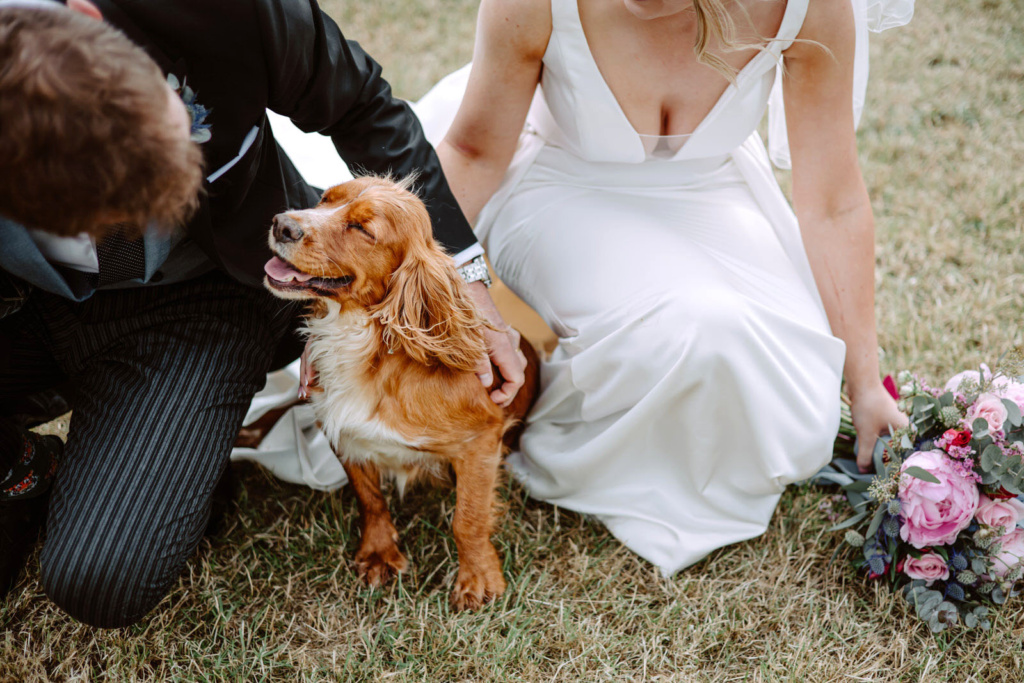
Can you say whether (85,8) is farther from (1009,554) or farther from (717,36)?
(1009,554)

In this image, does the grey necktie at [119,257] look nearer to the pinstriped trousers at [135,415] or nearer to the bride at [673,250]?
the pinstriped trousers at [135,415]

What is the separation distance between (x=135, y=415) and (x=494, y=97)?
4.54ft

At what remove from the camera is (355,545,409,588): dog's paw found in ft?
7.50

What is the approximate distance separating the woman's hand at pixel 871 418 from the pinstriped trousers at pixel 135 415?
192cm

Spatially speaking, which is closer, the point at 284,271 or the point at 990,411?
the point at 284,271

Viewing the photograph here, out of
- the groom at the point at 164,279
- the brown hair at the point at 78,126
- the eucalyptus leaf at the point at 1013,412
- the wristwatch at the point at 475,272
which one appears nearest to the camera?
the brown hair at the point at 78,126

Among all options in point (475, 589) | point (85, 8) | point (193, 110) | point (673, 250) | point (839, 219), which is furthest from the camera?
point (839, 219)

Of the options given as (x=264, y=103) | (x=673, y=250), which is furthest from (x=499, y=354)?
(x=264, y=103)

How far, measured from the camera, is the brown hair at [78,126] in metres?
1.19

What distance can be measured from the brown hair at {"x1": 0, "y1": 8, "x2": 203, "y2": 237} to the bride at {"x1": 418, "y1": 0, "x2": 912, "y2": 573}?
1.21m

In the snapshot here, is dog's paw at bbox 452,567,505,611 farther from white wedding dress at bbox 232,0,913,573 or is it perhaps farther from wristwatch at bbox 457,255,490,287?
wristwatch at bbox 457,255,490,287

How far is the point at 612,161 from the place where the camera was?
2479 millimetres

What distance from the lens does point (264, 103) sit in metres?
1.84

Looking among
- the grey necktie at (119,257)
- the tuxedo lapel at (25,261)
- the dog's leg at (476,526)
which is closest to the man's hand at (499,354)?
the dog's leg at (476,526)
